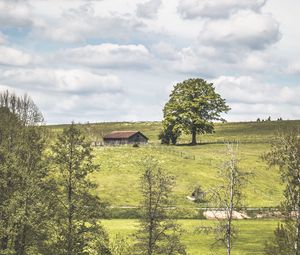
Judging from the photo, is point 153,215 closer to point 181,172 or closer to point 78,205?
point 78,205

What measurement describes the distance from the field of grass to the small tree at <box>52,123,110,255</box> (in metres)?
11.9

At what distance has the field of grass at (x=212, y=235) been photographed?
4825 centimetres

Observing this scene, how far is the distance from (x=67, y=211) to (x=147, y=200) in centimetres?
590

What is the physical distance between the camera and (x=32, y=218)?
36094mm

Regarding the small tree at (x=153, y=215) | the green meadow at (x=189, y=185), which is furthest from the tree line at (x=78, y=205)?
the green meadow at (x=189, y=185)

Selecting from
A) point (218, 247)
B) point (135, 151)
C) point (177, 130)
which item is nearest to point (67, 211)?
point (218, 247)

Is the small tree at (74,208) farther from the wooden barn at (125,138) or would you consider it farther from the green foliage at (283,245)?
the wooden barn at (125,138)

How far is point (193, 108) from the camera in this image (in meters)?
125

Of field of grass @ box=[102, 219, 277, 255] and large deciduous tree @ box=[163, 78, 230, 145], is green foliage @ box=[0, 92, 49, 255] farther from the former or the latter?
large deciduous tree @ box=[163, 78, 230, 145]

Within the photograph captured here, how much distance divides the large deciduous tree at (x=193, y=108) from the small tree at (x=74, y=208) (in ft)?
282

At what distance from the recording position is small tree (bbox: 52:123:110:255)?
33.7m

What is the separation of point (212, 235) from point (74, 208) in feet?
92.0

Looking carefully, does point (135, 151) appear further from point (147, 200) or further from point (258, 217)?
point (147, 200)

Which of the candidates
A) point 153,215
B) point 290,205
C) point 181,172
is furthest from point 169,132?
point 290,205
